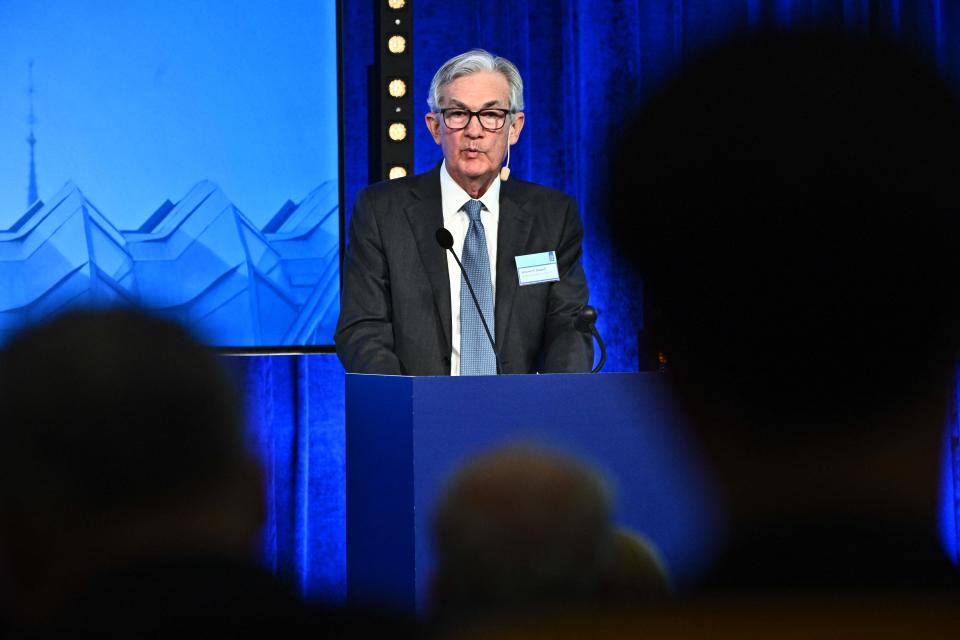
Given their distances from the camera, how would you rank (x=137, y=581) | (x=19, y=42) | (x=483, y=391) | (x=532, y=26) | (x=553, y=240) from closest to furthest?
(x=137, y=581) < (x=483, y=391) < (x=553, y=240) < (x=19, y=42) < (x=532, y=26)

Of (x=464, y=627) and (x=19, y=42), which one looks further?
(x=19, y=42)

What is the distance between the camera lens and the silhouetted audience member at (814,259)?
15.0 inches


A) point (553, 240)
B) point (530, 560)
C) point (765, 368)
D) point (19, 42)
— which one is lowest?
point (530, 560)

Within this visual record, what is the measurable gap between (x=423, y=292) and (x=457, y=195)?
0.30 meters

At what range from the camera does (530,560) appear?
2.03 feet

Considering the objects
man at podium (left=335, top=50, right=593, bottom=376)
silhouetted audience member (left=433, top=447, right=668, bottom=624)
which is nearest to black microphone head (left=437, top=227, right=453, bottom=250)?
man at podium (left=335, top=50, right=593, bottom=376)

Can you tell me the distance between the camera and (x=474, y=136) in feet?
8.30

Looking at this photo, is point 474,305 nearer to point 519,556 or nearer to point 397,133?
point 397,133

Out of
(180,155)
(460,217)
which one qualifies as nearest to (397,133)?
(180,155)

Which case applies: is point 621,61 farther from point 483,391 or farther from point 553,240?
point 483,391

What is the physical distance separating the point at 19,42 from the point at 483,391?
3007mm

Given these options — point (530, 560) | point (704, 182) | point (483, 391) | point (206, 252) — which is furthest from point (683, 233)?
point (206, 252)

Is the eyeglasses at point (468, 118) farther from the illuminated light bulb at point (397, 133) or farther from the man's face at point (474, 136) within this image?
the illuminated light bulb at point (397, 133)

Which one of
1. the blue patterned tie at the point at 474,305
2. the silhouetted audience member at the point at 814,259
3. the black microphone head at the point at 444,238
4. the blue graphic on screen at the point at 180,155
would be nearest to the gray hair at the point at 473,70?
the blue patterned tie at the point at 474,305
